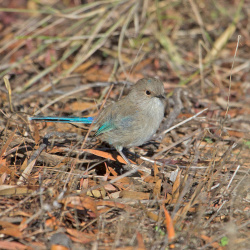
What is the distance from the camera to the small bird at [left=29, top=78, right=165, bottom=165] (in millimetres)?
4258

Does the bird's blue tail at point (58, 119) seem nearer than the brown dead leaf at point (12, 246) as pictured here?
No

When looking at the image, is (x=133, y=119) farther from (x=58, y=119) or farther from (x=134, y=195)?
(x=134, y=195)

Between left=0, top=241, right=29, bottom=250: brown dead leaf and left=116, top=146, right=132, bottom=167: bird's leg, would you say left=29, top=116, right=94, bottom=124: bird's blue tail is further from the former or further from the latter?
left=0, top=241, right=29, bottom=250: brown dead leaf

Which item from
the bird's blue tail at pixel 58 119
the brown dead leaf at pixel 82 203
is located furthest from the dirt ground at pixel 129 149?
the bird's blue tail at pixel 58 119

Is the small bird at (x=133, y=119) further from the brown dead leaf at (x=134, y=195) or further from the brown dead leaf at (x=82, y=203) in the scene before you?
the brown dead leaf at (x=82, y=203)

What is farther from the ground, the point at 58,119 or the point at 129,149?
the point at 58,119

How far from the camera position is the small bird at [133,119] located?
4258 millimetres

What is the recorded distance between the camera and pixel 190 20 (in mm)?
7246

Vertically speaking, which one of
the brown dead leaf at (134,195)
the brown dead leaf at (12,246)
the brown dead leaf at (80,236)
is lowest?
the brown dead leaf at (134,195)

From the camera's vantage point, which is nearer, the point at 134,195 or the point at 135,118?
the point at 134,195

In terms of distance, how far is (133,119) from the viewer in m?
→ 4.32

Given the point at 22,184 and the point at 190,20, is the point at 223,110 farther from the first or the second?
the point at 22,184

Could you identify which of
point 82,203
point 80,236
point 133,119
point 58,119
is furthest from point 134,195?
point 58,119

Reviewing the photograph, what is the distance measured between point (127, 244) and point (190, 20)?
5381 mm
